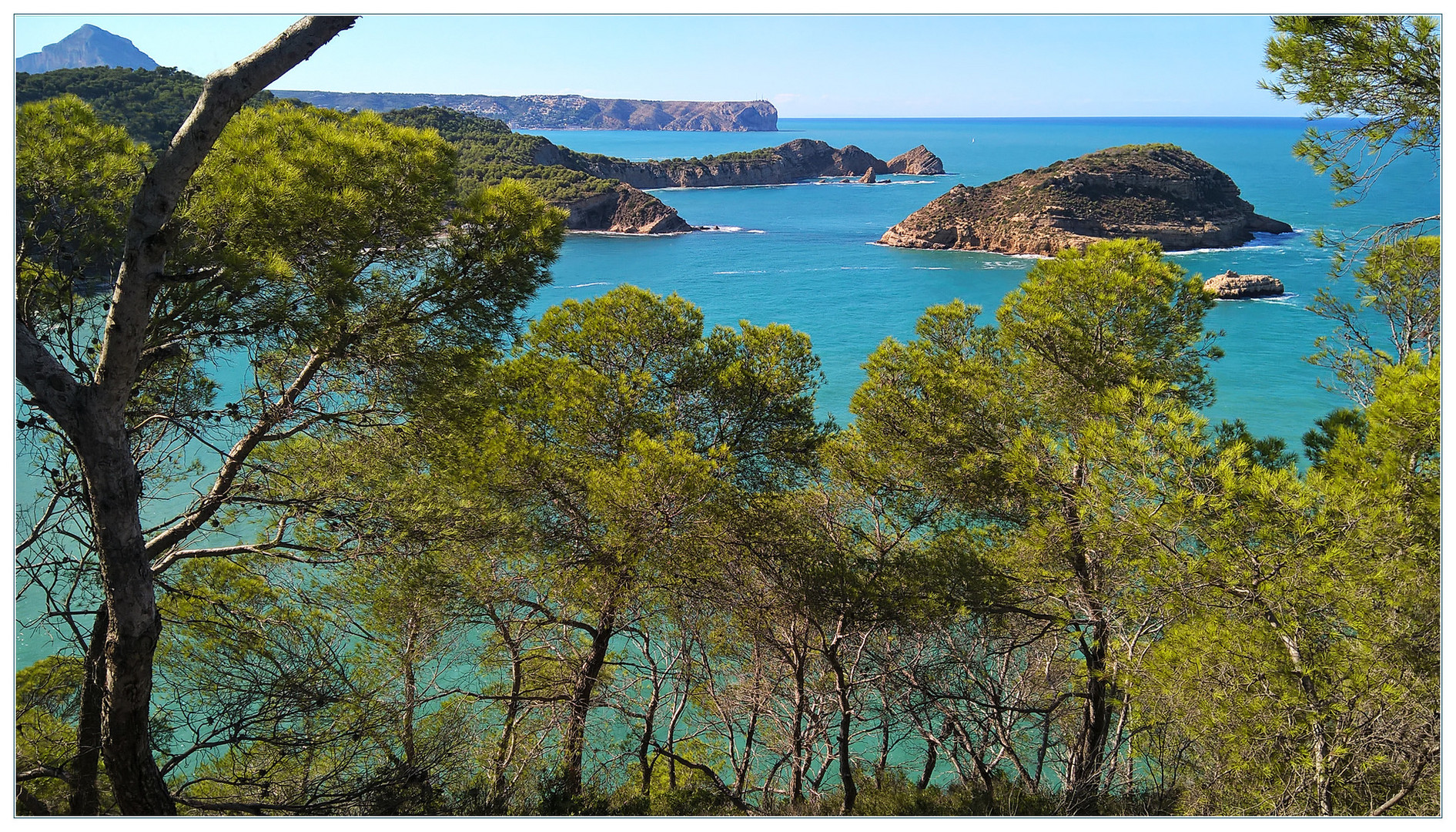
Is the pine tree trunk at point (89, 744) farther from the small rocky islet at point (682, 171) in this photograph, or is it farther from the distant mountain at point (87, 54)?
the small rocky islet at point (682, 171)

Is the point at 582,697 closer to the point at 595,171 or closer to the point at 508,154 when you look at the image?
the point at 508,154

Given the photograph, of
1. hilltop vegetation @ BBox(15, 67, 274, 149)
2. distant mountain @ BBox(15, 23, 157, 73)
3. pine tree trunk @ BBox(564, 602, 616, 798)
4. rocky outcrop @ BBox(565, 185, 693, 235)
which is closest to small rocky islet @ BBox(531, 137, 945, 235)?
rocky outcrop @ BBox(565, 185, 693, 235)

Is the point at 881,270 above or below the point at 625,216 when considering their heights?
below

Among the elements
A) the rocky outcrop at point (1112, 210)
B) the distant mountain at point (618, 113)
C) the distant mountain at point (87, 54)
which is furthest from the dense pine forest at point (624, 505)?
the distant mountain at point (618, 113)

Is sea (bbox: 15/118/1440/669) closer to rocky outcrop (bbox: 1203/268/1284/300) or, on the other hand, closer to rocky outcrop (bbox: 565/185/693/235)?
rocky outcrop (bbox: 1203/268/1284/300)

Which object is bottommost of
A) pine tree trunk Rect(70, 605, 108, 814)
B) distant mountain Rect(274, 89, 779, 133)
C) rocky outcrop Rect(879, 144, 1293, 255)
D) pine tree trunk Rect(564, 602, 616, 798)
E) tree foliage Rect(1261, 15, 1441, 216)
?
pine tree trunk Rect(564, 602, 616, 798)

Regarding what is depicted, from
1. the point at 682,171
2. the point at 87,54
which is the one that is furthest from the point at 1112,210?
the point at 682,171

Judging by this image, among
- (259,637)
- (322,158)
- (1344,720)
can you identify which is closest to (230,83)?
(322,158)

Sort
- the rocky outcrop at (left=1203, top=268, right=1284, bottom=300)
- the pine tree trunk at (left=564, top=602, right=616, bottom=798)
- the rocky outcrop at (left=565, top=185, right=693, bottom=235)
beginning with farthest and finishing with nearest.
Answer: the rocky outcrop at (left=565, top=185, right=693, bottom=235)
the rocky outcrop at (left=1203, top=268, right=1284, bottom=300)
the pine tree trunk at (left=564, top=602, right=616, bottom=798)
